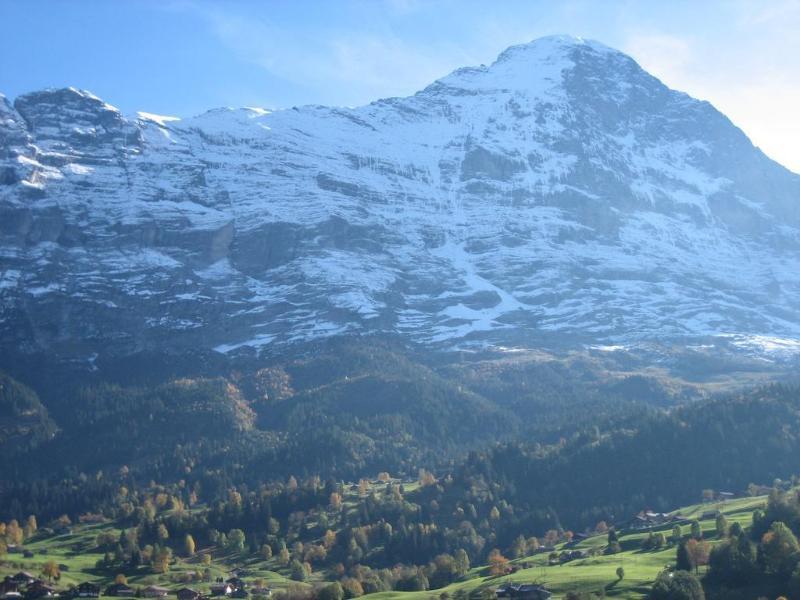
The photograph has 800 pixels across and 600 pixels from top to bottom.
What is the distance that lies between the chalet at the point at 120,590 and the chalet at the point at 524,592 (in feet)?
182

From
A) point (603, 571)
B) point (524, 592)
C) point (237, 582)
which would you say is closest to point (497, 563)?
point (603, 571)

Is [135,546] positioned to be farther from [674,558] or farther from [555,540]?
[674,558]

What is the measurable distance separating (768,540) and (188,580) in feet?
294

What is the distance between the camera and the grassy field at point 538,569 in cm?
13988

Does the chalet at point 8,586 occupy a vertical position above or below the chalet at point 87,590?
Result: above

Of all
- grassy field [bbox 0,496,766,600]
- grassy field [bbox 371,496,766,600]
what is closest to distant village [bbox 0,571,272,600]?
grassy field [bbox 0,496,766,600]

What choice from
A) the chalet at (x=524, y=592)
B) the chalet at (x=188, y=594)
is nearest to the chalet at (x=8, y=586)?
the chalet at (x=188, y=594)

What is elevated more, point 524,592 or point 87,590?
point 87,590

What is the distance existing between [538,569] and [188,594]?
50863 millimetres

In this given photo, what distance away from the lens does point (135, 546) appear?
627ft

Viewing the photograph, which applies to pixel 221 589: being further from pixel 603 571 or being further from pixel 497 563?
pixel 603 571

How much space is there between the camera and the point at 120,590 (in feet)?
532

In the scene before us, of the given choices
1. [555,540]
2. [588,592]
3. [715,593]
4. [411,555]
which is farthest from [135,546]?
[715,593]

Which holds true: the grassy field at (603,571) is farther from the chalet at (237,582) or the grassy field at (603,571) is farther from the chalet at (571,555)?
the chalet at (237,582)
